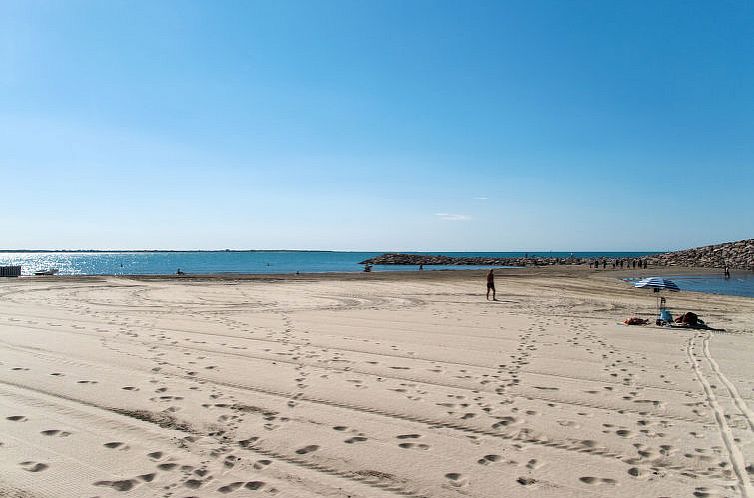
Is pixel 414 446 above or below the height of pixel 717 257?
below

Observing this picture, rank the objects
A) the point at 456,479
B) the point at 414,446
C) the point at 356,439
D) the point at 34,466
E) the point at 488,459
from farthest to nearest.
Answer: the point at 356,439
the point at 414,446
the point at 488,459
the point at 34,466
the point at 456,479

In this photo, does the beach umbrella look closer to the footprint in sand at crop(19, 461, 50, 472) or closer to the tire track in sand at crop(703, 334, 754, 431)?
the tire track in sand at crop(703, 334, 754, 431)

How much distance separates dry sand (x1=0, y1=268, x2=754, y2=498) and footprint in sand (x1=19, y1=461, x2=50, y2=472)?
0.02 meters

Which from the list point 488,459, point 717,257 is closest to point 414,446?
point 488,459

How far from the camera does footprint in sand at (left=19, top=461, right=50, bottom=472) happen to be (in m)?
4.59

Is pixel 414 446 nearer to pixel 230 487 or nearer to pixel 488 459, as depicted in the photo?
pixel 488 459

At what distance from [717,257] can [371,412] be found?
261 ft

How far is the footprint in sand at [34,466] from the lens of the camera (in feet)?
15.1

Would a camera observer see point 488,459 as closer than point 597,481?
No

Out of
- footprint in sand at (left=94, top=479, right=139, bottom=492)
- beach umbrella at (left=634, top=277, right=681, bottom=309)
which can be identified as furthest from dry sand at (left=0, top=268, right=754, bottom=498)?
beach umbrella at (left=634, top=277, right=681, bottom=309)

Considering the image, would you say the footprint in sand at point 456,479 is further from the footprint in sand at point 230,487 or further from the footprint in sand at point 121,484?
the footprint in sand at point 121,484

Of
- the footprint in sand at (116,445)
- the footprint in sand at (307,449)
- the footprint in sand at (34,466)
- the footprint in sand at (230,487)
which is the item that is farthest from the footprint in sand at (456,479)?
the footprint in sand at (34,466)

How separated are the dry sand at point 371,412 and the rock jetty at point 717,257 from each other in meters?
63.9

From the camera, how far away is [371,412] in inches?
248
